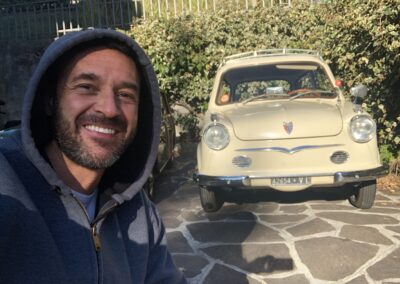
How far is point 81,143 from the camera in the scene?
1.51m

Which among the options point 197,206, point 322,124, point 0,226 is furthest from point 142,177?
point 197,206

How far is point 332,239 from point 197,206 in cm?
188

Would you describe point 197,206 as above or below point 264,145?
below

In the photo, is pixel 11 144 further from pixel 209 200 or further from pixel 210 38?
pixel 210 38

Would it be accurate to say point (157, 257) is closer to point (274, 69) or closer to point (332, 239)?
point (332, 239)

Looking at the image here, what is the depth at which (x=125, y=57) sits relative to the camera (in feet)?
5.24

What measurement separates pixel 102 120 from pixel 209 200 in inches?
150

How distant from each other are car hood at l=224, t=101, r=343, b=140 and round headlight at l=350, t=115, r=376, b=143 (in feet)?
0.45

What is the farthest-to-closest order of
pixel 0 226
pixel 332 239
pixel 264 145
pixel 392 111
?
pixel 392 111
pixel 264 145
pixel 332 239
pixel 0 226

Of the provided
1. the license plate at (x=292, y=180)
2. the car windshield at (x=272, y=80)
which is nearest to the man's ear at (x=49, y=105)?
the license plate at (x=292, y=180)

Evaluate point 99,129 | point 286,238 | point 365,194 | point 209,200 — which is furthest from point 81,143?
point 365,194

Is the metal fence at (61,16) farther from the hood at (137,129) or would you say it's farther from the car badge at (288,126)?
the hood at (137,129)

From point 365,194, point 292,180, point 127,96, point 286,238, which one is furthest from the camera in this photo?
point 365,194

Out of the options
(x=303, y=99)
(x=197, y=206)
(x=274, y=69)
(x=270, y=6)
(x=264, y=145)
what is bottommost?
(x=197, y=206)
